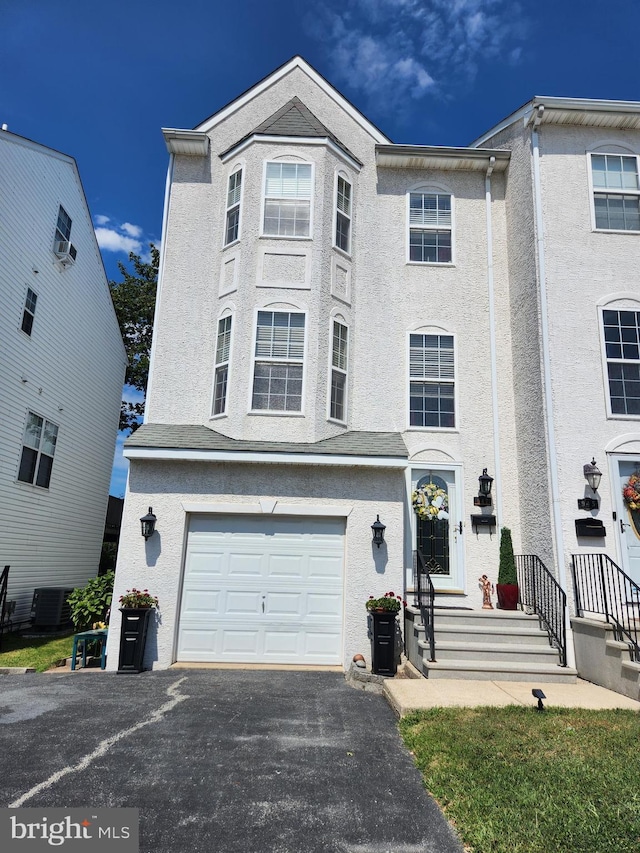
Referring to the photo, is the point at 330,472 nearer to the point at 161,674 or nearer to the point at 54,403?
the point at 161,674

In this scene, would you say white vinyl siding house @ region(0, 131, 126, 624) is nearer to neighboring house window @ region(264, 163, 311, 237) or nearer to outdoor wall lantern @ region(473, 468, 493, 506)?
neighboring house window @ region(264, 163, 311, 237)

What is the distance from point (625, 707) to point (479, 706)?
1838 millimetres

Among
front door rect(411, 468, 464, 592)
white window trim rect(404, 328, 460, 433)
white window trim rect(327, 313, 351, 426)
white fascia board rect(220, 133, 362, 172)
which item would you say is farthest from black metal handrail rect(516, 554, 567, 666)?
white fascia board rect(220, 133, 362, 172)

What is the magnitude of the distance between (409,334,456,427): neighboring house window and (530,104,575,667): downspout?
6.38 feet

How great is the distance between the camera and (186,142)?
11633 millimetres

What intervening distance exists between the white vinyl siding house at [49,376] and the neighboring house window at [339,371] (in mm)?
7307

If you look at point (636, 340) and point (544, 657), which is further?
point (636, 340)

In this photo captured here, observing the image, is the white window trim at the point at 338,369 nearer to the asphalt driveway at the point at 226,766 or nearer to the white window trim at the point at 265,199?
the white window trim at the point at 265,199

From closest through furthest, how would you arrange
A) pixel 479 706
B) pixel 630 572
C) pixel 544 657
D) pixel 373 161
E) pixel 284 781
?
pixel 284 781, pixel 479 706, pixel 544 657, pixel 630 572, pixel 373 161

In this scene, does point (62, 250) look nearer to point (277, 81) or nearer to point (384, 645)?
point (277, 81)

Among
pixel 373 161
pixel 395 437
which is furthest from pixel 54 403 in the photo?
pixel 373 161

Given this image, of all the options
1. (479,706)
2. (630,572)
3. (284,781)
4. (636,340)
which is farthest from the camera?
(636,340)

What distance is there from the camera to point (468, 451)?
10.6 m

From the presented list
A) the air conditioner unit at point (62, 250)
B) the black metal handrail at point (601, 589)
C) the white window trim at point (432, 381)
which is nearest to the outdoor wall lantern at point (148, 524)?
the white window trim at point (432, 381)
